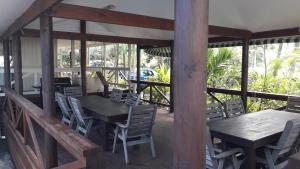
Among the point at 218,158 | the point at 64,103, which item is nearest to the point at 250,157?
the point at 218,158

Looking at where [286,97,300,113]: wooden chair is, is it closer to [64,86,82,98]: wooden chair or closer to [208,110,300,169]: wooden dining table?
[208,110,300,169]: wooden dining table

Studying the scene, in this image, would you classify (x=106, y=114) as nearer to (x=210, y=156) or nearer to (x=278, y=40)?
(x=210, y=156)

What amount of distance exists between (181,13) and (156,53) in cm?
767

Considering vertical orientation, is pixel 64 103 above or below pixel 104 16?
below

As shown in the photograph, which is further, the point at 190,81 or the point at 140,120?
the point at 140,120

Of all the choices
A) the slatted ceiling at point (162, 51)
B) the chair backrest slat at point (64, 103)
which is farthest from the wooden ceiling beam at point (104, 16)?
the slatted ceiling at point (162, 51)

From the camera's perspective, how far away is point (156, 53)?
891cm

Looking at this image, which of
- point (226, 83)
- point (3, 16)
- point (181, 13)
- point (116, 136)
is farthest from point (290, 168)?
point (226, 83)

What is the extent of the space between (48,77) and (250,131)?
7.92 ft

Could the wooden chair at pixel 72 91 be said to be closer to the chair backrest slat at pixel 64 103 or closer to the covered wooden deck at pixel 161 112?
the covered wooden deck at pixel 161 112

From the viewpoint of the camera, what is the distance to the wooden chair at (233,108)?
4.13m

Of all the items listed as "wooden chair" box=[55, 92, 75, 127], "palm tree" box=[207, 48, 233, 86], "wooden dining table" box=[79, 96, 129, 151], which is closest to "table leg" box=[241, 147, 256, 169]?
"wooden dining table" box=[79, 96, 129, 151]

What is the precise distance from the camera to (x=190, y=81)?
1.28 metres

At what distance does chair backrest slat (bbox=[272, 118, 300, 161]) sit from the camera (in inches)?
98.8
